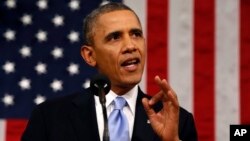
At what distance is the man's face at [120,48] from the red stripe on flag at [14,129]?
851mm

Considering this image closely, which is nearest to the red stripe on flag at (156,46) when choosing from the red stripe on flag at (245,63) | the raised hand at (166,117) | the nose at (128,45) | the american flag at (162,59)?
the american flag at (162,59)

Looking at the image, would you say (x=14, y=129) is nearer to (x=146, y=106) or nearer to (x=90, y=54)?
(x=90, y=54)

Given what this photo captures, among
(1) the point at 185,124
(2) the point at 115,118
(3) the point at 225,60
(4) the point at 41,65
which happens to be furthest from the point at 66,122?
(3) the point at 225,60

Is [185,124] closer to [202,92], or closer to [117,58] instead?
[117,58]

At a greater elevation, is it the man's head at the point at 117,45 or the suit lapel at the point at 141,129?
the man's head at the point at 117,45

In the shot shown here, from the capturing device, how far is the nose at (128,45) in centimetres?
160

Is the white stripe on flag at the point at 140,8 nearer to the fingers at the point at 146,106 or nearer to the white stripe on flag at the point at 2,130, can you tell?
the white stripe on flag at the point at 2,130

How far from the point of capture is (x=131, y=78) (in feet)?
5.32

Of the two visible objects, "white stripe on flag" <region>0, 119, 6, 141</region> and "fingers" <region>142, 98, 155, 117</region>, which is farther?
"white stripe on flag" <region>0, 119, 6, 141</region>

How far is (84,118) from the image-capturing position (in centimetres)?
170

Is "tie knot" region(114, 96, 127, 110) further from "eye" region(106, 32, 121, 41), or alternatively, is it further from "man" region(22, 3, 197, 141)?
"eye" region(106, 32, 121, 41)

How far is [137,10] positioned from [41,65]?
0.49 meters

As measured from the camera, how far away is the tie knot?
1.69 m

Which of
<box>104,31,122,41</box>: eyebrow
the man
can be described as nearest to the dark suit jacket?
the man
